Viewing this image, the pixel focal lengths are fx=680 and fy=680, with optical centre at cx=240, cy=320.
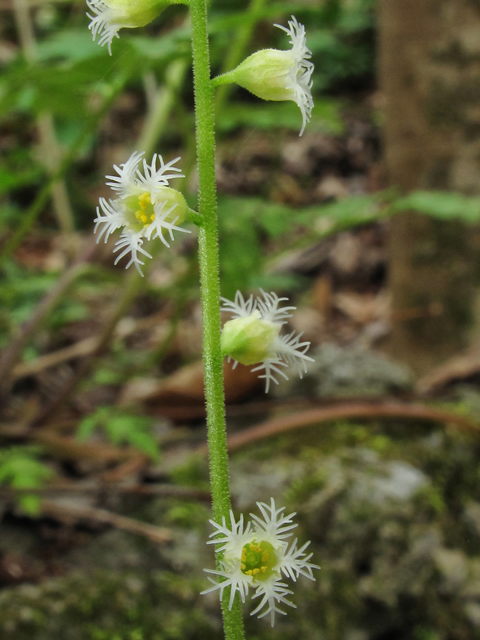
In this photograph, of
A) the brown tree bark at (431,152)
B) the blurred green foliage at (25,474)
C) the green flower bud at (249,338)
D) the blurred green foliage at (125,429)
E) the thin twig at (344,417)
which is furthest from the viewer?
the brown tree bark at (431,152)

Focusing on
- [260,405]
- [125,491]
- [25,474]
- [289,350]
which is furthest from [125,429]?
[289,350]

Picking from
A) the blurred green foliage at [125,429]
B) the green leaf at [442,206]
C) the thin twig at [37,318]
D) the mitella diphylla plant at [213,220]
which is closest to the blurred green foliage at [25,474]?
the blurred green foliage at [125,429]

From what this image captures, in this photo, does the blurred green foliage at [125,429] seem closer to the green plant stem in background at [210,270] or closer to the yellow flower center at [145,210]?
the green plant stem in background at [210,270]

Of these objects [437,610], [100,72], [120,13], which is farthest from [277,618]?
[100,72]

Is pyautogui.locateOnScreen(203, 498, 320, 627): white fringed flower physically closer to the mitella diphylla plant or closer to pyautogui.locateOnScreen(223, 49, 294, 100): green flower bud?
the mitella diphylla plant

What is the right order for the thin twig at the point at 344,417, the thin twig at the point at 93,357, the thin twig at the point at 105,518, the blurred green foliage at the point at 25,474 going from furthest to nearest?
the thin twig at the point at 93,357, the thin twig at the point at 344,417, the thin twig at the point at 105,518, the blurred green foliage at the point at 25,474

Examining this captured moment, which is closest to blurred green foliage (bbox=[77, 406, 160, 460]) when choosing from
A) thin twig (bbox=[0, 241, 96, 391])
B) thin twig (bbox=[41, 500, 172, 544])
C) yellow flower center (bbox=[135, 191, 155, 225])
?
thin twig (bbox=[41, 500, 172, 544])
